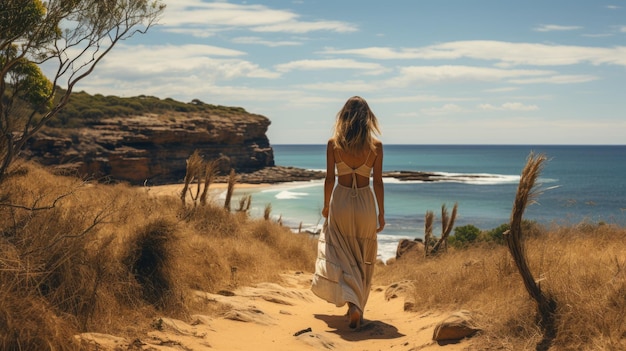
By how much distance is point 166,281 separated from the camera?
7.54 metres

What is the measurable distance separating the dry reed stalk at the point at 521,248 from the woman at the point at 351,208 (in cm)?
182

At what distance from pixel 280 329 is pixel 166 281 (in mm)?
1467

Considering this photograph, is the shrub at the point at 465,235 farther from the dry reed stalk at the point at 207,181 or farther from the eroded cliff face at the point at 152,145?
the eroded cliff face at the point at 152,145

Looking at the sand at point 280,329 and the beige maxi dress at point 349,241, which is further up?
the beige maxi dress at point 349,241

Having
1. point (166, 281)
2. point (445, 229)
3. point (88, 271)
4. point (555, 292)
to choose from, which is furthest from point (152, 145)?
point (555, 292)

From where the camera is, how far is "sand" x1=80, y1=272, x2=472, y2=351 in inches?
246

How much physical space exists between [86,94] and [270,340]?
6676cm

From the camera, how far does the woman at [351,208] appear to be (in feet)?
24.9

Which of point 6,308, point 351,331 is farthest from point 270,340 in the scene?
point 6,308

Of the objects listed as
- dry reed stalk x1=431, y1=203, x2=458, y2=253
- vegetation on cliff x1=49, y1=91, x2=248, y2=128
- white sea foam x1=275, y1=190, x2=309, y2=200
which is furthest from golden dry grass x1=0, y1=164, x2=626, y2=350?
vegetation on cliff x1=49, y1=91, x2=248, y2=128

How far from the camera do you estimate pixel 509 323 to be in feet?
19.9

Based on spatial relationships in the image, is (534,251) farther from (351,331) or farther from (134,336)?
(134,336)

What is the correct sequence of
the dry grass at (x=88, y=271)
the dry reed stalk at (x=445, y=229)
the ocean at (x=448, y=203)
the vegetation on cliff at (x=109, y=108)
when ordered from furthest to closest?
the vegetation on cliff at (x=109, y=108) → the ocean at (x=448, y=203) → the dry reed stalk at (x=445, y=229) → the dry grass at (x=88, y=271)

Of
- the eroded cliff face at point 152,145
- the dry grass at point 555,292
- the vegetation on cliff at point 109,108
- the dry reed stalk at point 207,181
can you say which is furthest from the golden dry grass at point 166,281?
the vegetation on cliff at point 109,108
